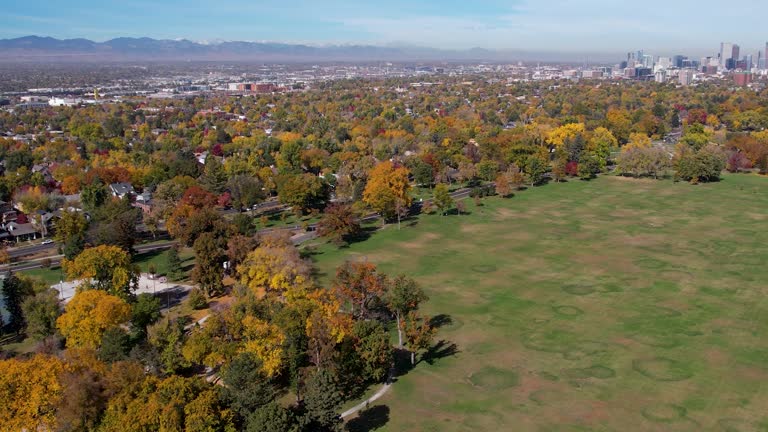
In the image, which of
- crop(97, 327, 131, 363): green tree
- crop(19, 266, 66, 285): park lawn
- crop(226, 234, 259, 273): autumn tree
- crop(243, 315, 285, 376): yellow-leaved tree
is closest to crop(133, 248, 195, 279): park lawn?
crop(19, 266, 66, 285): park lawn

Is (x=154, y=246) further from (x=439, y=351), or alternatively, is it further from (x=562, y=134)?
(x=562, y=134)

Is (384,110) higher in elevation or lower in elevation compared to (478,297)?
higher

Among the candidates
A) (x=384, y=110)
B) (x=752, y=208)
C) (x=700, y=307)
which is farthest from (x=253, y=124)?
(x=700, y=307)

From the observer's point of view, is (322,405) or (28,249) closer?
(322,405)

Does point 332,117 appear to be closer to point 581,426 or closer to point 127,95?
point 127,95

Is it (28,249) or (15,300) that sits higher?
(15,300)

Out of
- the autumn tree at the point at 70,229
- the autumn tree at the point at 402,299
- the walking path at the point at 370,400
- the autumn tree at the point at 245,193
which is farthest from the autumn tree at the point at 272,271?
the autumn tree at the point at 245,193

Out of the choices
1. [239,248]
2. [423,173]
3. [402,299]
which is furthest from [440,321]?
[423,173]

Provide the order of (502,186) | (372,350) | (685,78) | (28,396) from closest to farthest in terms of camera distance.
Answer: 1. (28,396)
2. (372,350)
3. (502,186)
4. (685,78)
